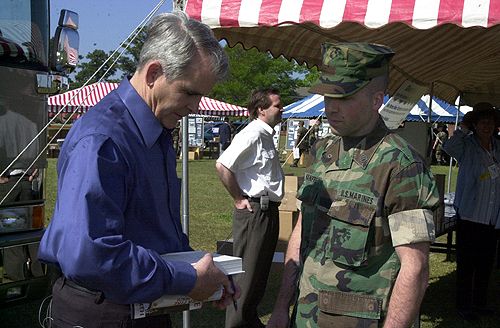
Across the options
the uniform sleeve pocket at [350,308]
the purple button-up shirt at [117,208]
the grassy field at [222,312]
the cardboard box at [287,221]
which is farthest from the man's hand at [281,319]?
the cardboard box at [287,221]

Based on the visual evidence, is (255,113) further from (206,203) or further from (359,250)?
(206,203)

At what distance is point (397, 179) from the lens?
2123 millimetres

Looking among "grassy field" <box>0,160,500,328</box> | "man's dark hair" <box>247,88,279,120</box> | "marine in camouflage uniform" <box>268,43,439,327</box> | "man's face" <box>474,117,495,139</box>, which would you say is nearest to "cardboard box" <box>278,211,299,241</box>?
"grassy field" <box>0,160,500,328</box>

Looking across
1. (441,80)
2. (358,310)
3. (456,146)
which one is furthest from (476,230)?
(358,310)

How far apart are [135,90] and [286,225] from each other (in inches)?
193

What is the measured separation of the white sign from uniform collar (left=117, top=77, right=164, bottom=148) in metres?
3.66

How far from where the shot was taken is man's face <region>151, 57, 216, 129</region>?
178cm

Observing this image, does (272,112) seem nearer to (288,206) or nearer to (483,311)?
(288,206)

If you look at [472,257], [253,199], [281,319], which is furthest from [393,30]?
[472,257]

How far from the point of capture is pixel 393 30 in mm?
4137

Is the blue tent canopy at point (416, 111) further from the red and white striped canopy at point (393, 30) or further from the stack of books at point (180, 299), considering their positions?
the stack of books at point (180, 299)

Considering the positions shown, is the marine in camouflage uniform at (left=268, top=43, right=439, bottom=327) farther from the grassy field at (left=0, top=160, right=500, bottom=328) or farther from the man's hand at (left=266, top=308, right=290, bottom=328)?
the grassy field at (left=0, top=160, right=500, bottom=328)

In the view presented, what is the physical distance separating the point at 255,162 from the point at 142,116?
3.00 metres

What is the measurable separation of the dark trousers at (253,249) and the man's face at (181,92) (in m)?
2.95
